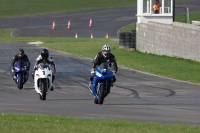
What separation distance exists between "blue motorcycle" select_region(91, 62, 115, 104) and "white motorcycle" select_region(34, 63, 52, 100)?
1.56 meters


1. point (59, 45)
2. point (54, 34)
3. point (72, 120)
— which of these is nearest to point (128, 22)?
point (54, 34)

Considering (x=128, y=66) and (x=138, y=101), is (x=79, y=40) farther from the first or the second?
(x=138, y=101)

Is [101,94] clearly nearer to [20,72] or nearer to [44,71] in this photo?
[44,71]

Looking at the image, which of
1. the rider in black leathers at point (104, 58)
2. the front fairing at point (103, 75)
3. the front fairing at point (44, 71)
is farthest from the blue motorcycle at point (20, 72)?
the front fairing at point (103, 75)

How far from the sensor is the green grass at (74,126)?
11.3 meters

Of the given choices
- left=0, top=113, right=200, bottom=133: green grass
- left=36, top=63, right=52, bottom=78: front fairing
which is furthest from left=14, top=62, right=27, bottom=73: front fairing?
left=0, top=113, right=200, bottom=133: green grass

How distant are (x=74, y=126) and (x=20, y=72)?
34.3ft

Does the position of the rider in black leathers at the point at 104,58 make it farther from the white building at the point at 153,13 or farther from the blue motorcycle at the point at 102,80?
the white building at the point at 153,13

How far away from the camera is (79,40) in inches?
1895

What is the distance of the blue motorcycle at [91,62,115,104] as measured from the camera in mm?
17391

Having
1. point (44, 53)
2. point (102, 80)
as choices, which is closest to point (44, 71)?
point (44, 53)

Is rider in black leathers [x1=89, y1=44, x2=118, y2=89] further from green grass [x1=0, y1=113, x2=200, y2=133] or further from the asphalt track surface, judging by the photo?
green grass [x1=0, y1=113, x2=200, y2=133]

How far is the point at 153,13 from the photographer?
4012 cm

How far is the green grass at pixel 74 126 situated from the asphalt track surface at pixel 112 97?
135 centimetres
